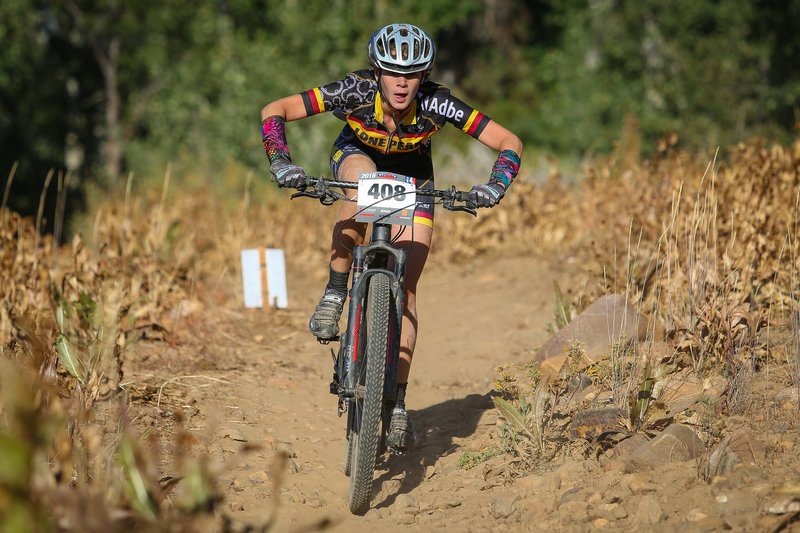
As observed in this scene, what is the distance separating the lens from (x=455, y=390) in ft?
18.5

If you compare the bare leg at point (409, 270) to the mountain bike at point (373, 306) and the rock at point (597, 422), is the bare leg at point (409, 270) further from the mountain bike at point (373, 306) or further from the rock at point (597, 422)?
the rock at point (597, 422)

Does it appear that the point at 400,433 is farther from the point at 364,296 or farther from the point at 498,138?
the point at 498,138

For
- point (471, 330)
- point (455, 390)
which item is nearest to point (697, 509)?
point (455, 390)

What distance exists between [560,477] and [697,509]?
2.17ft

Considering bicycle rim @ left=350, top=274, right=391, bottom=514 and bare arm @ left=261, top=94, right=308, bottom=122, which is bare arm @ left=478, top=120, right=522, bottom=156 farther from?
bicycle rim @ left=350, top=274, right=391, bottom=514

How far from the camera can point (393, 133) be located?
13.6 ft

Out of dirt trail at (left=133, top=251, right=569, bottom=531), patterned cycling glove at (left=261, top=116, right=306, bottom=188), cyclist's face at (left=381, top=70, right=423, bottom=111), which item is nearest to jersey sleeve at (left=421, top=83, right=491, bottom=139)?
cyclist's face at (left=381, top=70, right=423, bottom=111)

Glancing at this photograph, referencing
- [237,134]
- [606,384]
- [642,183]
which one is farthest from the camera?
[237,134]

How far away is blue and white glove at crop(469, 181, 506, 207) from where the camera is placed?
11.9 feet

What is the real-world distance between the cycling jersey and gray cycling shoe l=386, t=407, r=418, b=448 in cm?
134

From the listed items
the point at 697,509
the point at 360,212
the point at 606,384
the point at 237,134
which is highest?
the point at 237,134

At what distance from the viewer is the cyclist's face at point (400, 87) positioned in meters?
4.00

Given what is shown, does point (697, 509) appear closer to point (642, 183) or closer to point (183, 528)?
point (183, 528)

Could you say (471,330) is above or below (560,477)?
above
